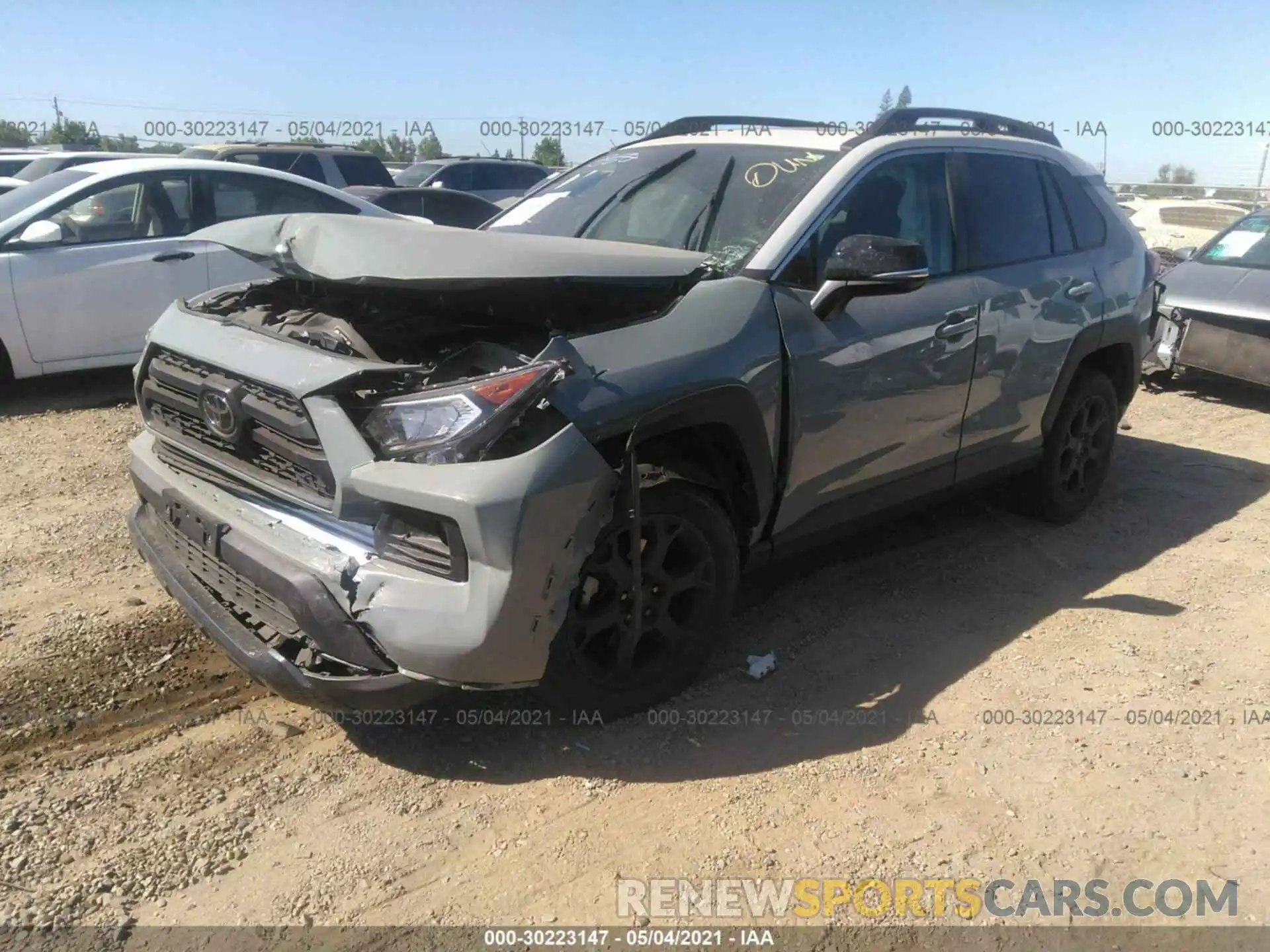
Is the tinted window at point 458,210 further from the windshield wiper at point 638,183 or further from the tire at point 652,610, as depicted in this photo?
the tire at point 652,610

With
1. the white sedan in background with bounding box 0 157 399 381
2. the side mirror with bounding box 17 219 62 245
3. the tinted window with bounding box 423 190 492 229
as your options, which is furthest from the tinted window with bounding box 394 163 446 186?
the side mirror with bounding box 17 219 62 245

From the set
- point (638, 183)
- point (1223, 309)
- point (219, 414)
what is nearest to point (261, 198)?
point (638, 183)

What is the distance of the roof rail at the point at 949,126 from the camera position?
4.09m

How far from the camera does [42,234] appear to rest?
21.8 feet

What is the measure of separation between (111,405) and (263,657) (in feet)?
16.0

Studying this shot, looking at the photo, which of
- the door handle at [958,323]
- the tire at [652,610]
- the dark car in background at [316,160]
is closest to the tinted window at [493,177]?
the dark car in background at [316,160]

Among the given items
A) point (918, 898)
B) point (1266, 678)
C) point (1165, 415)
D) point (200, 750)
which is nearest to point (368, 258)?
point (200, 750)

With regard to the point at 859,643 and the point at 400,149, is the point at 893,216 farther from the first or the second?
the point at 400,149

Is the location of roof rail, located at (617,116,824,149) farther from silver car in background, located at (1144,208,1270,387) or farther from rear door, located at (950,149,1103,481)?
silver car in background, located at (1144,208,1270,387)

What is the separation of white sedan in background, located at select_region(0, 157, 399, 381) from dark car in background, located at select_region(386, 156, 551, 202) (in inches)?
405

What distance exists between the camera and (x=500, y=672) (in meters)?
2.69

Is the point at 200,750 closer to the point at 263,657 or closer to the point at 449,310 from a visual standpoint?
the point at 263,657

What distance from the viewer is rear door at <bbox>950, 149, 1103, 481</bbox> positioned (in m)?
4.35

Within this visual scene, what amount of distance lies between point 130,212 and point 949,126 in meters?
5.60
